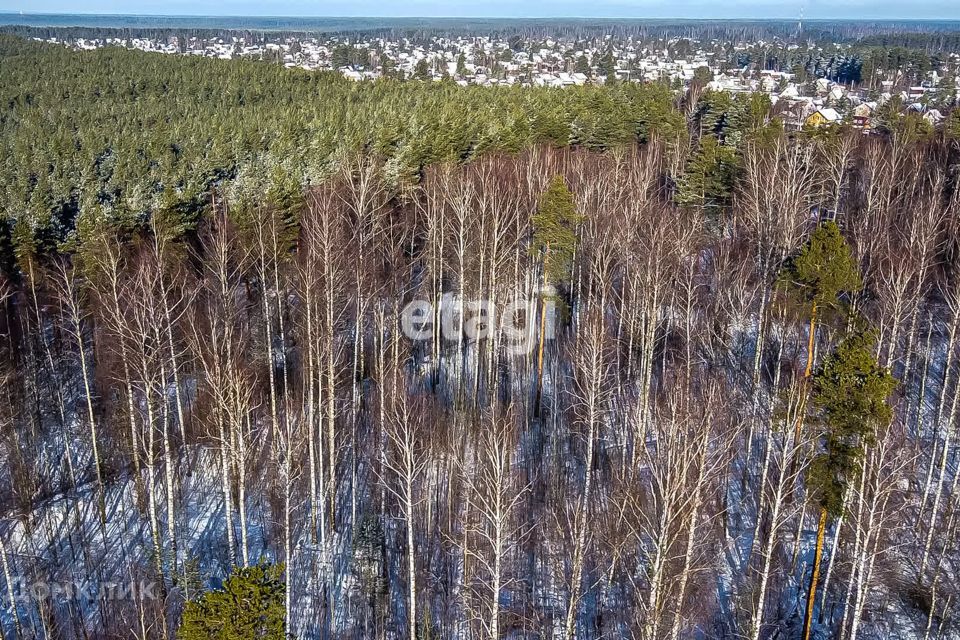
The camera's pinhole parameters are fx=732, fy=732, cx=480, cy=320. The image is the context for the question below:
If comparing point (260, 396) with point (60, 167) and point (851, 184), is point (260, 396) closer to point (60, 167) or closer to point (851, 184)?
point (60, 167)

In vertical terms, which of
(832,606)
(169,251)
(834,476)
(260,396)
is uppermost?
(169,251)

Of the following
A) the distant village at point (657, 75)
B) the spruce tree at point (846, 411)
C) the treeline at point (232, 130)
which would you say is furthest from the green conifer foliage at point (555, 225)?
the distant village at point (657, 75)

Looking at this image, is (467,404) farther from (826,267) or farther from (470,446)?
(826,267)

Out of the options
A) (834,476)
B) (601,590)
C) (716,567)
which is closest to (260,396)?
(601,590)

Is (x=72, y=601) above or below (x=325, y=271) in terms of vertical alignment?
below

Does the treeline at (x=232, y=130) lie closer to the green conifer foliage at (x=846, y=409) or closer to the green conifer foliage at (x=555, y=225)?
the green conifer foliage at (x=555, y=225)

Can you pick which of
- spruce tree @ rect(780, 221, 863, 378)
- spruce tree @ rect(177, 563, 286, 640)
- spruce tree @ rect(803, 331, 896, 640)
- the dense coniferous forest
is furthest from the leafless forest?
spruce tree @ rect(177, 563, 286, 640)
